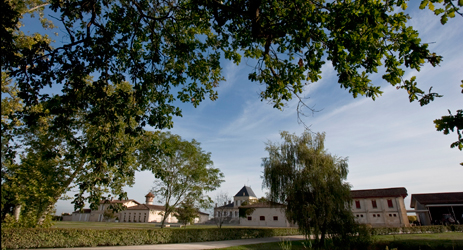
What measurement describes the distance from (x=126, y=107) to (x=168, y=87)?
1.33 metres

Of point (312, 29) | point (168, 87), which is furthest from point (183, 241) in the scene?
point (312, 29)

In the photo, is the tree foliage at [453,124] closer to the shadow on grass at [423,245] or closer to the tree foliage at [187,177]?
the shadow on grass at [423,245]

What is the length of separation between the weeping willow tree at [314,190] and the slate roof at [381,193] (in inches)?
853

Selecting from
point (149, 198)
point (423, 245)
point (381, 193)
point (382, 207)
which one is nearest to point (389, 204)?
point (382, 207)

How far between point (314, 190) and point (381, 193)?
25.8m

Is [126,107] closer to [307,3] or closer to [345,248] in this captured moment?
[307,3]

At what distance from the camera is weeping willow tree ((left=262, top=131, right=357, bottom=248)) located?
1691 cm

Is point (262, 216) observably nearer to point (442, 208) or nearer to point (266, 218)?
point (266, 218)

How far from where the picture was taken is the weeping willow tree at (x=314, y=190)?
666 inches

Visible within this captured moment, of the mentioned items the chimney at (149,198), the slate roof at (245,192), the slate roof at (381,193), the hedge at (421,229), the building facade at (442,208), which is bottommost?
the hedge at (421,229)

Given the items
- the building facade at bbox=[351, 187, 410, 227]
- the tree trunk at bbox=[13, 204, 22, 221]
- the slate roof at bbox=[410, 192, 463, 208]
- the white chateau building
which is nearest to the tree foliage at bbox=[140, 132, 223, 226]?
the tree trunk at bbox=[13, 204, 22, 221]

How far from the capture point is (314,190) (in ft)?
58.1

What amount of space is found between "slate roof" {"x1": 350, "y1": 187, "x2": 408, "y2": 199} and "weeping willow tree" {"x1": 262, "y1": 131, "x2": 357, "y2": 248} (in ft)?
71.1

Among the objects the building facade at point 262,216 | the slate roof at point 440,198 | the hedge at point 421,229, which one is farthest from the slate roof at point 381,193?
the building facade at point 262,216
